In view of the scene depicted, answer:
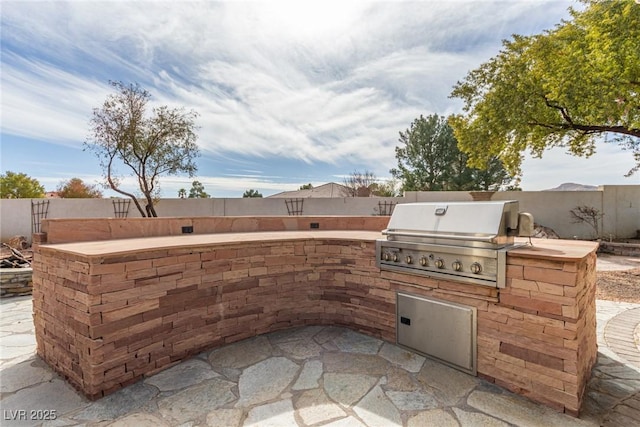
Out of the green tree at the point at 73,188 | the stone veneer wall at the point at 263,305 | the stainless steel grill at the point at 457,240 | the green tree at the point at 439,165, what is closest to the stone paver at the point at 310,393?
the stone veneer wall at the point at 263,305

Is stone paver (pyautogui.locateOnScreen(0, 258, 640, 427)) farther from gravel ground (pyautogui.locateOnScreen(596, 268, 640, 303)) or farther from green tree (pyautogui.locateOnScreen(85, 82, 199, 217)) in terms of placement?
green tree (pyautogui.locateOnScreen(85, 82, 199, 217))

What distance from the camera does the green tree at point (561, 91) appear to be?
530 cm

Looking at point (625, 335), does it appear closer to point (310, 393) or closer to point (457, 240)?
point (457, 240)

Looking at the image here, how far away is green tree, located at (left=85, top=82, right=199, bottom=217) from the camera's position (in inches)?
363

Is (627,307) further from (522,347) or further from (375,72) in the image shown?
(375,72)

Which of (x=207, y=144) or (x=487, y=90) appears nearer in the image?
(x=487, y=90)

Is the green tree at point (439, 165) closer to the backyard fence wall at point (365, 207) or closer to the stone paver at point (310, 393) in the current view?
the backyard fence wall at point (365, 207)

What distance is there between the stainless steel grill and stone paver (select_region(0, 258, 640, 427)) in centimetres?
78

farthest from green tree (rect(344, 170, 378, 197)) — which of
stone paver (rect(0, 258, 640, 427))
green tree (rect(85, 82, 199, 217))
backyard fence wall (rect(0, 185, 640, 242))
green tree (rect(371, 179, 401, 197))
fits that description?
stone paver (rect(0, 258, 640, 427))

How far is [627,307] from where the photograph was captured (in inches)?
155

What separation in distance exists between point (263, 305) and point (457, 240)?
6.34 feet

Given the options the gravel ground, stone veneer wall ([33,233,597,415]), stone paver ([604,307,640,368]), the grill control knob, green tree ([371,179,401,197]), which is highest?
green tree ([371,179,401,197])

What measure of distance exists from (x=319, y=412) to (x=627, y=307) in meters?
4.58

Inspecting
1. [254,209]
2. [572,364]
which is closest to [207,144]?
[254,209]
